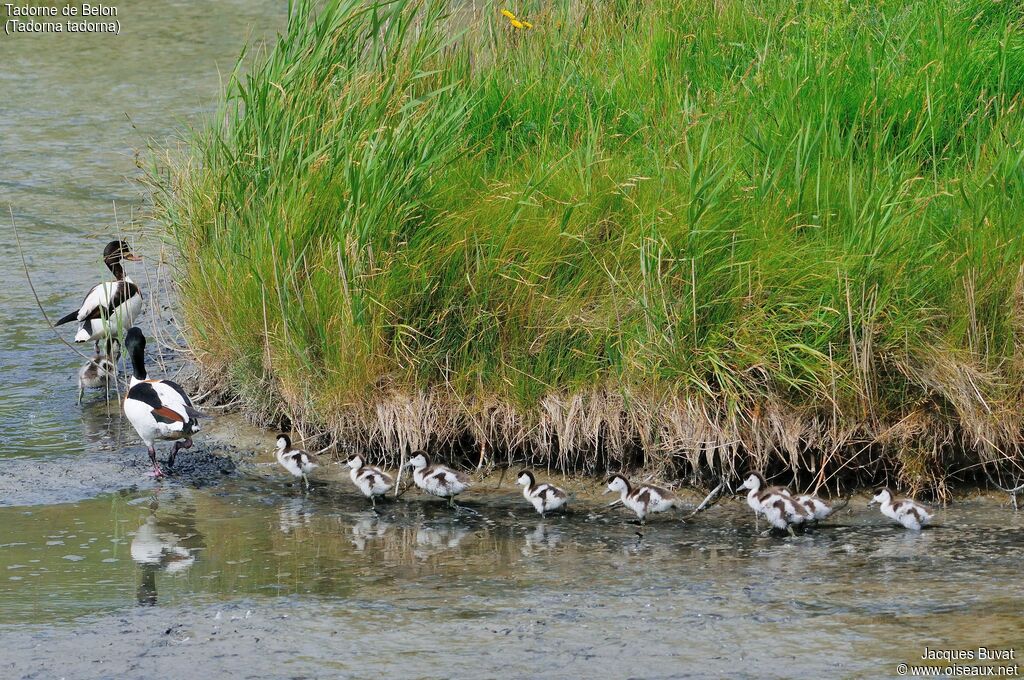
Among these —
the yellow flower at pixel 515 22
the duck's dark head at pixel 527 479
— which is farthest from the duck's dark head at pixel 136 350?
the yellow flower at pixel 515 22

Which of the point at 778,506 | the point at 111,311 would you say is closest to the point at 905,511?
the point at 778,506

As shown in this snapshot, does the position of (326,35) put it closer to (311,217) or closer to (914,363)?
(311,217)

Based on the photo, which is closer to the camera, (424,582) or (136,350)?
(424,582)

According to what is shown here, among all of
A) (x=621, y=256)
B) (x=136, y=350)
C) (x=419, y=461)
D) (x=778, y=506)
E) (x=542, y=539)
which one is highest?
(x=621, y=256)

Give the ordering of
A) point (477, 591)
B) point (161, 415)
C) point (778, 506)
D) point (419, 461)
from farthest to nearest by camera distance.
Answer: point (161, 415) → point (419, 461) → point (778, 506) → point (477, 591)

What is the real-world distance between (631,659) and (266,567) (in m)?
1.72

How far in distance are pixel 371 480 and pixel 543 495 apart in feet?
2.79

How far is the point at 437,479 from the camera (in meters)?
6.24

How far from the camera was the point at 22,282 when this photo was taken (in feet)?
31.6

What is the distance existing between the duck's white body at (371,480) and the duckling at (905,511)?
231 cm

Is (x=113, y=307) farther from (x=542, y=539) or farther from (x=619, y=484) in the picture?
(x=619, y=484)

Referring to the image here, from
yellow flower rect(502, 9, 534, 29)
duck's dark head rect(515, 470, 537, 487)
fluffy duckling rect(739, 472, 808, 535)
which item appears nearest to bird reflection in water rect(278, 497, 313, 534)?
duck's dark head rect(515, 470, 537, 487)

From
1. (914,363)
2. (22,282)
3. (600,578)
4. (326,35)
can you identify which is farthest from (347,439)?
(22,282)

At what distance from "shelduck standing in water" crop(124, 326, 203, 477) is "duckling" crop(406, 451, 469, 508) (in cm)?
124
